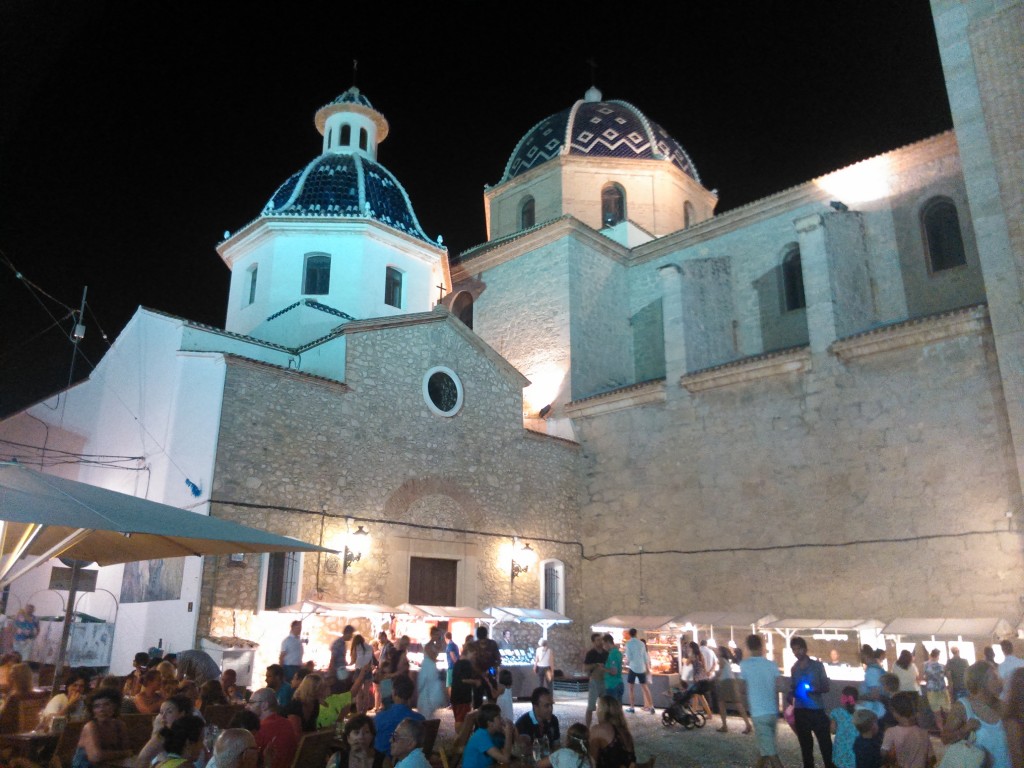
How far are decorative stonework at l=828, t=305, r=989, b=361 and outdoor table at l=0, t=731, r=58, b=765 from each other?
1392 cm

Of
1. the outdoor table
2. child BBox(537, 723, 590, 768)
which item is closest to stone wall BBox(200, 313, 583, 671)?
the outdoor table

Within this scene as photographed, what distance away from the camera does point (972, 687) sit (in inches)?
238

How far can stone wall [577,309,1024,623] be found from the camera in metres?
13.7

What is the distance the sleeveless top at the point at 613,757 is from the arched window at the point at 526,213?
21.2 m

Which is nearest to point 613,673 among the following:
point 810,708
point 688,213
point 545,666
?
point 545,666

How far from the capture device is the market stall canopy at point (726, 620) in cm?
1428

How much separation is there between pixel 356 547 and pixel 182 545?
5964 mm

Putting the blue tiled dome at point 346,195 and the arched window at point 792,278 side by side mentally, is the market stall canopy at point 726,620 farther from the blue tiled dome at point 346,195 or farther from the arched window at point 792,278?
the blue tiled dome at point 346,195

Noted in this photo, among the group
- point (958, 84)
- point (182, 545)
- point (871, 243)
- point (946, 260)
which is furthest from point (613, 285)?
point (182, 545)

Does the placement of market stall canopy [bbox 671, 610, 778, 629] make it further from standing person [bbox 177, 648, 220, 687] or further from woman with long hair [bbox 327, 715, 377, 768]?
woman with long hair [bbox 327, 715, 377, 768]

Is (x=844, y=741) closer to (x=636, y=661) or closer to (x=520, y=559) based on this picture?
(x=636, y=661)

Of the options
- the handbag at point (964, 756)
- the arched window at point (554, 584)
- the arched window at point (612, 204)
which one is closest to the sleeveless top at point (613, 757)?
the handbag at point (964, 756)

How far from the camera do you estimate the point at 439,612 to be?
13859 millimetres

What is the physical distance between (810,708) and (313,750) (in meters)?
4.64
